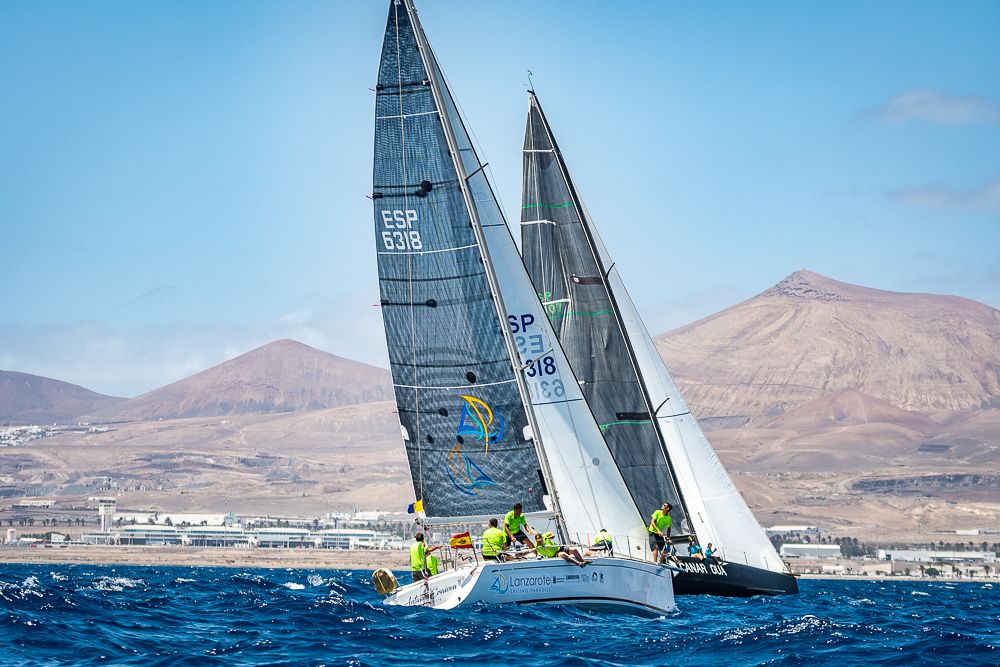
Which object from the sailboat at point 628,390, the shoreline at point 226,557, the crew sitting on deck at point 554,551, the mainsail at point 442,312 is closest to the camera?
the crew sitting on deck at point 554,551

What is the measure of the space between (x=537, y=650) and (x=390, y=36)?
12.0 m

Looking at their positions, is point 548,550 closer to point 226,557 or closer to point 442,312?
point 442,312

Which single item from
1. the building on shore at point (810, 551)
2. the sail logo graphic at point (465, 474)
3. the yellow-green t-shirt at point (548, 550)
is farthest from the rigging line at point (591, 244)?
the building on shore at point (810, 551)

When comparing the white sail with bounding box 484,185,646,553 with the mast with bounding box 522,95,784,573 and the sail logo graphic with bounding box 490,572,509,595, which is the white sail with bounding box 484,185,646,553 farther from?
the mast with bounding box 522,95,784,573

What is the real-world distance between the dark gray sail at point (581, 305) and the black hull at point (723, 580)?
6.05 ft

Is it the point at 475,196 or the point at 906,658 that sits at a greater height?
the point at 475,196

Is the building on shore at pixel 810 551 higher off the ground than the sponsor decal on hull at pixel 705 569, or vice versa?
the sponsor decal on hull at pixel 705 569

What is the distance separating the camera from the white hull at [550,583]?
68.0 feet

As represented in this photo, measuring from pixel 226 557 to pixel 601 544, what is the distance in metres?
154

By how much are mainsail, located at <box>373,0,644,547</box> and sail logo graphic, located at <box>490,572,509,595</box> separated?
109 inches

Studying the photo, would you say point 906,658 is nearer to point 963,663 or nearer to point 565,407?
point 963,663

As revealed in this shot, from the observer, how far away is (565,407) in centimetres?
2648

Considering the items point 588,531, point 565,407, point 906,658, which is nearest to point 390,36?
point 565,407

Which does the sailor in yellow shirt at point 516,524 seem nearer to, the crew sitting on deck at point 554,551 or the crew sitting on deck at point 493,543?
the crew sitting on deck at point 554,551
